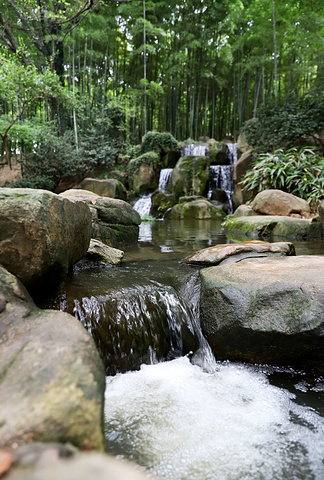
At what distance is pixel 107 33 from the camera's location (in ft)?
50.8

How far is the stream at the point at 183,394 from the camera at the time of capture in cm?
136

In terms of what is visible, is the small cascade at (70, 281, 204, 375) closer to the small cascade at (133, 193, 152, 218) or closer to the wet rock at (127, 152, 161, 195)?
the small cascade at (133, 193, 152, 218)

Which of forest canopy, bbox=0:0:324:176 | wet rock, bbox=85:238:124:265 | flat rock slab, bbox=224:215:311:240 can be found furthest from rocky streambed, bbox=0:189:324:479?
forest canopy, bbox=0:0:324:176

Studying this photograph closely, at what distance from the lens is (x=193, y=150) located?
14945mm

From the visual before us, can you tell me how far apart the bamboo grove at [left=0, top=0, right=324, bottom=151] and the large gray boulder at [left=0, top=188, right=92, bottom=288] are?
9.77m

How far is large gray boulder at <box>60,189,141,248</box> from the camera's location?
4.91 meters

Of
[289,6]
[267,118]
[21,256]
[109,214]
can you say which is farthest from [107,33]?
[21,256]

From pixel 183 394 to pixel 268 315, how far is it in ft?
2.98

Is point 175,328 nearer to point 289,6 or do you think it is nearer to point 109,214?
point 109,214

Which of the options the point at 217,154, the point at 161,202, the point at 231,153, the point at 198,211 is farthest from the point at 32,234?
the point at 231,153

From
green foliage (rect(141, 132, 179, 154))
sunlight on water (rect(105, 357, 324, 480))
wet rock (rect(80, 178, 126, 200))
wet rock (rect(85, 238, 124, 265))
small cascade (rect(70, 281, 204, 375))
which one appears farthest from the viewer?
green foliage (rect(141, 132, 179, 154))

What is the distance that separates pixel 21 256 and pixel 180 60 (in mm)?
18349

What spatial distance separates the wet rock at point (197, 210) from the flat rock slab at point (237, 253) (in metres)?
7.53

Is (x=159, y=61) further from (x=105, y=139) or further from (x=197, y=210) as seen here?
(x=197, y=210)
